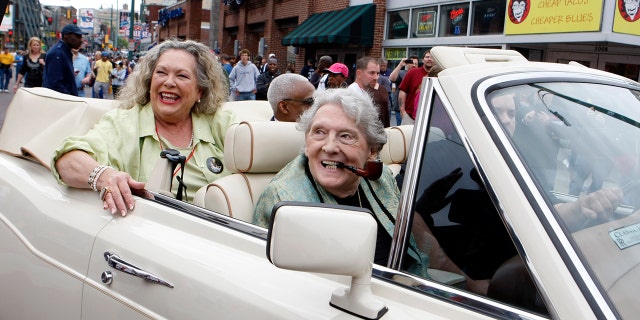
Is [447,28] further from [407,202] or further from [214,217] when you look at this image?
[407,202]

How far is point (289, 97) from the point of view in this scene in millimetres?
3883

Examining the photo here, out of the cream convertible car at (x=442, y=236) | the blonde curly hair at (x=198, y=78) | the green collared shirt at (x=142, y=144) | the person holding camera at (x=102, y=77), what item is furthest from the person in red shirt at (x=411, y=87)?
the person holding camera at (x=102, y=77)

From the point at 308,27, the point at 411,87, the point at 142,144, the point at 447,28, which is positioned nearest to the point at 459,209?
the point at 142,144

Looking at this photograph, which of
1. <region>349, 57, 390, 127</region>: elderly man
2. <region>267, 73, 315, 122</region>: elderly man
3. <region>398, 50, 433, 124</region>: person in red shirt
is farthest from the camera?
<region>398, 50, 433, 124</region>: person in red shirt

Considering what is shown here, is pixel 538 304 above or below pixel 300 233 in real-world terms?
below

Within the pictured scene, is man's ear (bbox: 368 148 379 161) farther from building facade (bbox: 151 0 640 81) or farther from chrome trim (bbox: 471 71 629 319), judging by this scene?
building facade (bbox: 151 0 640 81)

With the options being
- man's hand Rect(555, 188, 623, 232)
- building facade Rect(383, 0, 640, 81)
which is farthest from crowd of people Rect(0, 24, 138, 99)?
building facade Rect(383, 0, 640, 81)

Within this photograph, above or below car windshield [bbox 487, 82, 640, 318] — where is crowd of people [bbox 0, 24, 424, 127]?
above

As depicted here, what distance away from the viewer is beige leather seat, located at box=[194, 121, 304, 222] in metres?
2.41

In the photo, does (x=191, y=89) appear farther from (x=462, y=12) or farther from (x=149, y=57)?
(x=462, y=12)

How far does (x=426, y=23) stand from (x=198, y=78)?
12.4 meters

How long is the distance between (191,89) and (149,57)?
335 millimetres

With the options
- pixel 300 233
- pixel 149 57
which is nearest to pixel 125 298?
pixel 300 233

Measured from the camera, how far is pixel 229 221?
1986 mm
